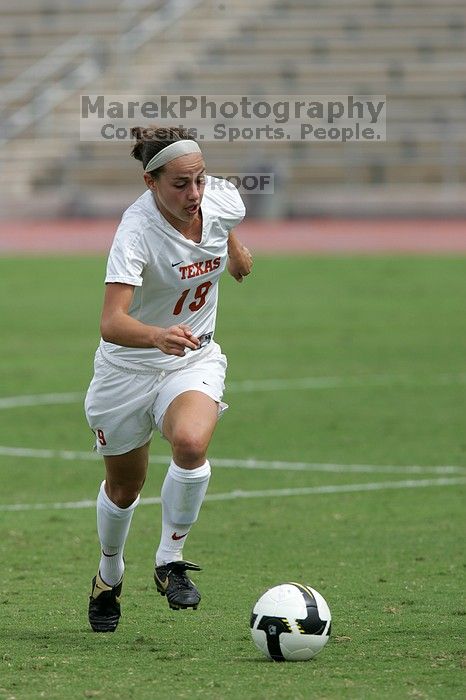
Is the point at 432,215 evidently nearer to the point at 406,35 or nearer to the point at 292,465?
the point at 406,35

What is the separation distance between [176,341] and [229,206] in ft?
3.82

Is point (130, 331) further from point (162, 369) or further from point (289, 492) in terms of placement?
point (289, 492)

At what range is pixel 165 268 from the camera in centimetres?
594

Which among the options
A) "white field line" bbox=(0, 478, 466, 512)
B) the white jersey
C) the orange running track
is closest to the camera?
the white jersey

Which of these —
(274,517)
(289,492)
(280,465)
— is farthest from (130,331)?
(280,465)

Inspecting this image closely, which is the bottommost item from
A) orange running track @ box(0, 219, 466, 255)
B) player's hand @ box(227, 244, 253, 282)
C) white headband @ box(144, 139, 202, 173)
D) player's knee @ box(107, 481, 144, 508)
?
orange running track @ box(0, 219, 466, 255)

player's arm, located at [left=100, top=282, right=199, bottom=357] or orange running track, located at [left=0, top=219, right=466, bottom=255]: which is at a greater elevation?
player's arm, located at [left=100, top=282, right=199, bottom=357]

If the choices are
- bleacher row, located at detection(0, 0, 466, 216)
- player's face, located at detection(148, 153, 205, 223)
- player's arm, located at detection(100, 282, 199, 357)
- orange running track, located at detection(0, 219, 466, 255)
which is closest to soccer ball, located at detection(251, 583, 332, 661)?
player's arm, located at detection(100, 282, 199, 357)

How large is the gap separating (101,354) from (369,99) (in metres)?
25.9

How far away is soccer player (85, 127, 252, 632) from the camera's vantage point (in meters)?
5.81

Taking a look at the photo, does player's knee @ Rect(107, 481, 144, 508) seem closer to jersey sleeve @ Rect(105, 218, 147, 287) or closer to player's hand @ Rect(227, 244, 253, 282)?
jersey sleeve @ Rect(105, 218, 147, 287)

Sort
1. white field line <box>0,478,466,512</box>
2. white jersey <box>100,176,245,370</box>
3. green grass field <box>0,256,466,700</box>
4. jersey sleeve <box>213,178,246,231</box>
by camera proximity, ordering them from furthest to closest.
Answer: white field line <box>0,478,466,512</box> < jersey sleeve <box>213,178,246,231</box> < white jersey <box>100,176,245,370</box> < green grass field <box>0,256,466,700</box>

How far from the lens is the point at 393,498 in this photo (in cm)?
895

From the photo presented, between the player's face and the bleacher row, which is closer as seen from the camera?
the player's face
